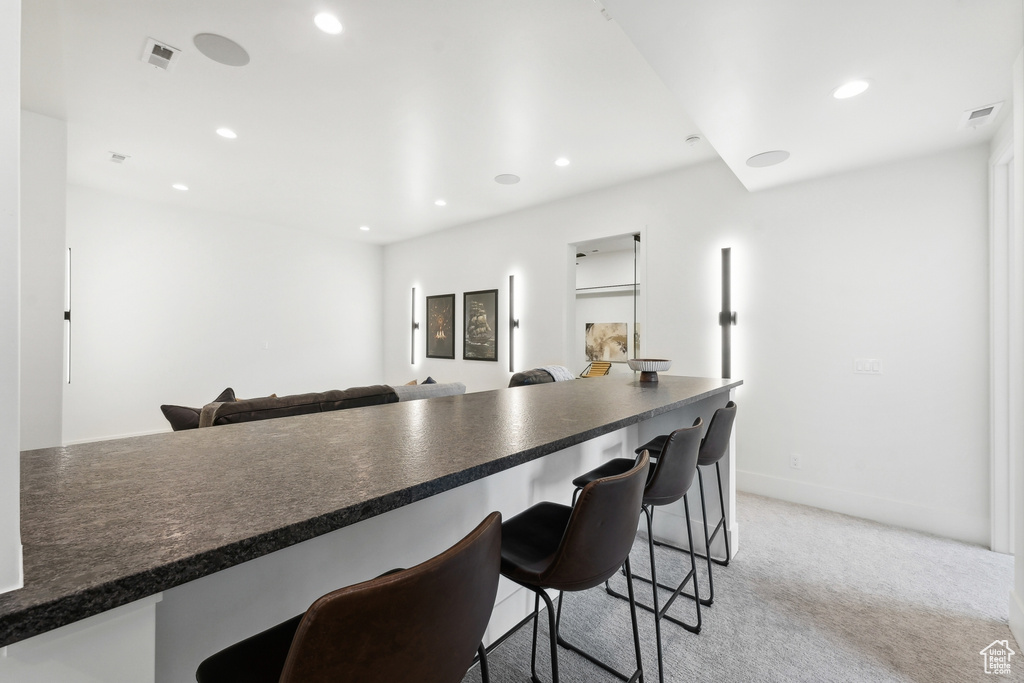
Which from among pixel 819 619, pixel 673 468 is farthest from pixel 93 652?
pixel 819 619

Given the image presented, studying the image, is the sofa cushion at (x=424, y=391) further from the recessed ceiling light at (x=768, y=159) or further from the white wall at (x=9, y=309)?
the recessed ceiling light at (x=768, y=159)

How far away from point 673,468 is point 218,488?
52.1 inches

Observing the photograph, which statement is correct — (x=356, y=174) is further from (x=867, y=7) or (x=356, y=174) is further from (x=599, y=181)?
(x=867, y=7)

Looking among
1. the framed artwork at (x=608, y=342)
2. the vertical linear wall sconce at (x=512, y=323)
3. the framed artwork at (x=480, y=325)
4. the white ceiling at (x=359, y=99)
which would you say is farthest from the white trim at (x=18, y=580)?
the framed artwork at (x=608, y=342)

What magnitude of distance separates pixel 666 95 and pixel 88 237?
5983mm

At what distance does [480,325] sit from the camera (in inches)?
225

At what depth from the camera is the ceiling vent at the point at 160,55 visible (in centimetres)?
237

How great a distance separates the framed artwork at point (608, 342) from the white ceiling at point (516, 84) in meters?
3.49

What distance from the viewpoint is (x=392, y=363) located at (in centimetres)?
717

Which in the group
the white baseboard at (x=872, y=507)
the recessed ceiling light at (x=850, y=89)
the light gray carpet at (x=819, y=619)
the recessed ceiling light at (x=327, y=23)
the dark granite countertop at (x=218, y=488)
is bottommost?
the light gray carpet at (x=819, y=619)

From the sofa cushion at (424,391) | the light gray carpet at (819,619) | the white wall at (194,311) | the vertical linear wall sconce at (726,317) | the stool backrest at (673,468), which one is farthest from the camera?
the white wall at (194,311)

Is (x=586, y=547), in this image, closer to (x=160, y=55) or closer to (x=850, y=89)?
(x=850, y=89)

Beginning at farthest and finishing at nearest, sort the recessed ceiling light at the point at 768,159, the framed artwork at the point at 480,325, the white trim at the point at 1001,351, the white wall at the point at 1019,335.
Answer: the framed artwork at the point at 480,325
the recessed ceiling light at the point at 768,159
the white trim at the point at 1001,351
the white wall at the point at 1019,335

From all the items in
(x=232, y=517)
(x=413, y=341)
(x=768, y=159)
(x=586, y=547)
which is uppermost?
(x=768, y=159)
